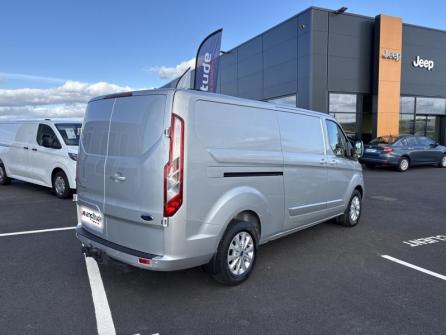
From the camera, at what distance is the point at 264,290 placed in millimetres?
3912

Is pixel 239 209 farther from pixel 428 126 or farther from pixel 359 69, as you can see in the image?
pixel 428 126

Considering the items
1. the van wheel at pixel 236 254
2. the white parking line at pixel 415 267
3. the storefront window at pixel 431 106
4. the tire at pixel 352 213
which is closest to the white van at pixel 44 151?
the van wheel at pixel 236 254

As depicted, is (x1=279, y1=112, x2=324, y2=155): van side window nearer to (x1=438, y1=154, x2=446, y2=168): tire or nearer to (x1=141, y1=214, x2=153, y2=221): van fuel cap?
(x1=141, y1=214, x2=153, y2=221): van fuel cap

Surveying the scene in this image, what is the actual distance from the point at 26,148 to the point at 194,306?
8.09 m

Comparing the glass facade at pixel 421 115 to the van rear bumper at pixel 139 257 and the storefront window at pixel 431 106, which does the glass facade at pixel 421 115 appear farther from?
the van rear bumper at pixel 139 257

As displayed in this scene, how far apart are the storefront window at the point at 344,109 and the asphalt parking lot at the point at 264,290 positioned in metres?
14.9

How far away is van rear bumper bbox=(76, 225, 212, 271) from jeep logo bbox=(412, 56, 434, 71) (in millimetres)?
22392

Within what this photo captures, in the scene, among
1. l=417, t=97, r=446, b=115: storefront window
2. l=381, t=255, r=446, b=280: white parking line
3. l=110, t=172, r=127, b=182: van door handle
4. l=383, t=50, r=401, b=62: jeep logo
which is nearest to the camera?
l=110, t=172, r=127, b=182: van door handle

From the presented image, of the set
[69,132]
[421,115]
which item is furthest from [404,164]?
[69,132]

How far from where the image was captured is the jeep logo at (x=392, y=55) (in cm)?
2001

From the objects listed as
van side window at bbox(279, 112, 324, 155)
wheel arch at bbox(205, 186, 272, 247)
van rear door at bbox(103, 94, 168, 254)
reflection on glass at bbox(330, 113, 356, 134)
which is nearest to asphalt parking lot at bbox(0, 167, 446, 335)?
van rear door at bbox(103, 94, 168, 254)

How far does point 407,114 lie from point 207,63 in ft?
48.7

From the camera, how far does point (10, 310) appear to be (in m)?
3.45

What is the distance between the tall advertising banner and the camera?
12258 mm
